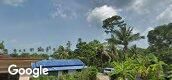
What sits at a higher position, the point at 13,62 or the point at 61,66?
the point at 61,66

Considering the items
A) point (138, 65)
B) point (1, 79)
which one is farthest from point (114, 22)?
point (1, 79)

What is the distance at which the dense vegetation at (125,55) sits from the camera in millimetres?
27183

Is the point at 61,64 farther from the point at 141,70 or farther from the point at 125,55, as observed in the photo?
the point at 141,70

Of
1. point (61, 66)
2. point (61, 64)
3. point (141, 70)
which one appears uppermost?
point (61, 64)

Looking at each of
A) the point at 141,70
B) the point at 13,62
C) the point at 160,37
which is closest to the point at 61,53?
the point at 160,37

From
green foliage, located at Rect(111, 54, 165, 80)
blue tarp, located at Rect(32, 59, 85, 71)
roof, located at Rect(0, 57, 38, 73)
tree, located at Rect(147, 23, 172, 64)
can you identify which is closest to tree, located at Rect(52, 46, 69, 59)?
blue tarp, located at Rect(32, 59, 85, 71)

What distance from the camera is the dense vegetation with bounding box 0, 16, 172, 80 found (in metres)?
27.2

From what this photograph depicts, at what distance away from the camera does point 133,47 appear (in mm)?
50219

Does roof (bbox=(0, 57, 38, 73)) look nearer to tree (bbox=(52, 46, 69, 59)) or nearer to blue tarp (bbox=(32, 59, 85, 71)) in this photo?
blue tarp (bbox=(32, 59, 85, 71))

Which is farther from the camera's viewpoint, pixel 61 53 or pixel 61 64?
pixel 61 53

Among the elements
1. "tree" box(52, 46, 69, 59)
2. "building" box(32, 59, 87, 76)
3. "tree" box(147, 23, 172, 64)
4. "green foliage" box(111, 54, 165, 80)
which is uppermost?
"tree" box(147, 23, 172, 64)

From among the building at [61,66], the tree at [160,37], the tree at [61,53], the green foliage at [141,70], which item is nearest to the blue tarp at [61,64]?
the building at [61,66]

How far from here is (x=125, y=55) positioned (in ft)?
144

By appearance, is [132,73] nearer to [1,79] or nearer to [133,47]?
[1,79]
